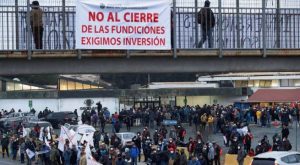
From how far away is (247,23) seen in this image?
2778cm

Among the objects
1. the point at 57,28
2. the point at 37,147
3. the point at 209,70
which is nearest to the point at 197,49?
the point at 209,70

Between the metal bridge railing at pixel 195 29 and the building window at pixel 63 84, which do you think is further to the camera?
the building window at pixel 63 84

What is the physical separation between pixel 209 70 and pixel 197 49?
Answer: 43.7 inches

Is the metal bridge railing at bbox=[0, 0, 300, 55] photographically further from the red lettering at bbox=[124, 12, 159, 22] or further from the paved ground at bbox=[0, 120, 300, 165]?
the paved ground at bbox=[0, 120, 300, 165]

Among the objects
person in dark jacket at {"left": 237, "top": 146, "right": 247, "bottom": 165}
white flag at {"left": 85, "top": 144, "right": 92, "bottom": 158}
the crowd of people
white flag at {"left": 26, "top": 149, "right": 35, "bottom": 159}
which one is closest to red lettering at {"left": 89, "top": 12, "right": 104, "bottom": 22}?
the crowd of people

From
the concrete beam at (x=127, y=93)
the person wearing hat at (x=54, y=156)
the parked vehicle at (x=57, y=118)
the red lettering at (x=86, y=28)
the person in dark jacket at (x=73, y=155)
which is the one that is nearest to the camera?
the red lettering at (x=86, y=28)

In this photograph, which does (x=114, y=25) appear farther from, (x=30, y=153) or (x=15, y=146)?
(x=15, y=146)

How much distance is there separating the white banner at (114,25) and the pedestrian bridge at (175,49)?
1.63ft

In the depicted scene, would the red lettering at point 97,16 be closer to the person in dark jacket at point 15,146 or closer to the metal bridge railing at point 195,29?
the metal bridge railing at point 195,29

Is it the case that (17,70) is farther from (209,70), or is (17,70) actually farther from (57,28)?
(209,70)

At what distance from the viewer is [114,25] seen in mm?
24406

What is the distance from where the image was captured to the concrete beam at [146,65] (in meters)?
25.0

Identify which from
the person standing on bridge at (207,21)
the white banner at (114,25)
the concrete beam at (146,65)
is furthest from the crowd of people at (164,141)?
the white banner at (114,25)

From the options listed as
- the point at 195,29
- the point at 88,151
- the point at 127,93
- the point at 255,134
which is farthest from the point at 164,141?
the point at 127,93
